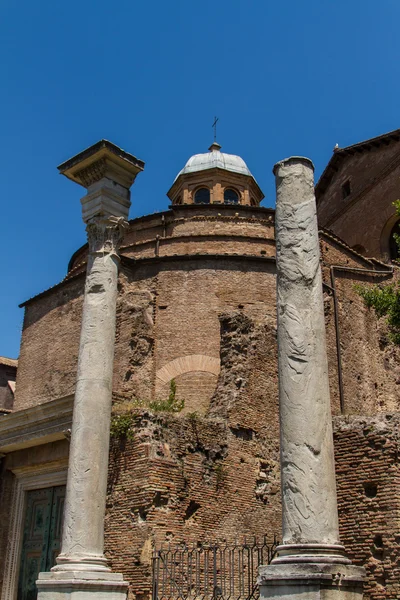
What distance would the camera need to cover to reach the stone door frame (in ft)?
39.6

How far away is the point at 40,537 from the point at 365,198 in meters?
16.5

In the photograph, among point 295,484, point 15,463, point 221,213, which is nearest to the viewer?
point 295,484

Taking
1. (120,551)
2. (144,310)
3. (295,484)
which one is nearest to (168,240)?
(144,310)

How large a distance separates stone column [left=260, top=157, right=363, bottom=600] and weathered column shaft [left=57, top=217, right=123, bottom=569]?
292 cm

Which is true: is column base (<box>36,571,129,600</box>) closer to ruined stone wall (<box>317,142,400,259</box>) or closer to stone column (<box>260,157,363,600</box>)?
stone column (<box>260,157,363,600</box>)

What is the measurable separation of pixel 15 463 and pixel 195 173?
1573 cm

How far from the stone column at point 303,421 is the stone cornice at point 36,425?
20.2ft

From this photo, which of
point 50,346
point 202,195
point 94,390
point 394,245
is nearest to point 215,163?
point 202,195

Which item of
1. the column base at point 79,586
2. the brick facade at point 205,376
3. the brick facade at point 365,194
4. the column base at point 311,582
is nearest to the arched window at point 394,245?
the brick facade at point 365,194

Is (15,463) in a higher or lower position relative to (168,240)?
lower

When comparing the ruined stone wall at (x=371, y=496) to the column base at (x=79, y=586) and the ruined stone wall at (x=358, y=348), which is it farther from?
the ruined stone wall at (x=358, y=348)

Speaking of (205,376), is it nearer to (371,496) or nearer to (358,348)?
(358,348)

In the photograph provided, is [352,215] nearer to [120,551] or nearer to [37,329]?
[37,329]

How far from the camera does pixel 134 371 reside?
16.0 metres
